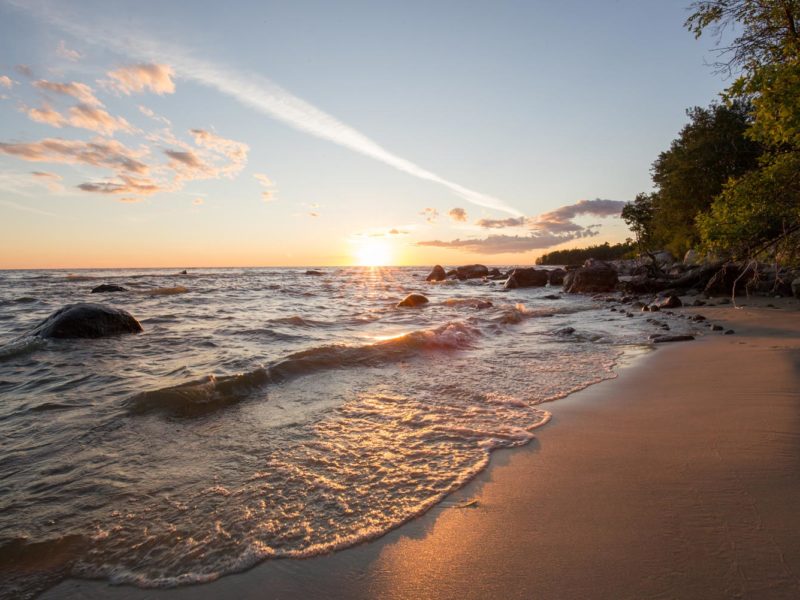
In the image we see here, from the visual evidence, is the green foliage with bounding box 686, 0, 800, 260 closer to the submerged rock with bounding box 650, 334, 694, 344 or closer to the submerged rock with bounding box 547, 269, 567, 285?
the submerged rock with bounding box 650, 334, 694, 344

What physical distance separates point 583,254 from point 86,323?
95.2 m

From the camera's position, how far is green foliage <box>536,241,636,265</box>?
8066cm

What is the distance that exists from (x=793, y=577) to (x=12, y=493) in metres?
4.90

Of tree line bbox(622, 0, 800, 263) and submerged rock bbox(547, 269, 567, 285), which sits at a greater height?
tree line bbox(622, 0, 800, 263)

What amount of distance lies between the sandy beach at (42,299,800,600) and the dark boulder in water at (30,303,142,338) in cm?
927

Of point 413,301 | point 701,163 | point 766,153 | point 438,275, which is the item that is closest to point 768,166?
point 766,153

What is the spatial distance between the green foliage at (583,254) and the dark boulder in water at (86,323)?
76.0 m

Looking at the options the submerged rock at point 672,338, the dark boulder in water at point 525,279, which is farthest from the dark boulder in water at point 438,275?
the submerged rock at point 672,338

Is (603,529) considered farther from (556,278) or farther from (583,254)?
(583,254)

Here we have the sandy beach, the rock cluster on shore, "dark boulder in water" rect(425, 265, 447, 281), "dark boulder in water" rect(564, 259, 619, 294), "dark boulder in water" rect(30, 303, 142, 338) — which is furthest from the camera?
"dark boulder in water" rect(425, 265, 447, 281)

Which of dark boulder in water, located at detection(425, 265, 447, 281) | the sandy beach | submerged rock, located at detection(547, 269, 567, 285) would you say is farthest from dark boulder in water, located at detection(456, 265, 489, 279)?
the sandy beach

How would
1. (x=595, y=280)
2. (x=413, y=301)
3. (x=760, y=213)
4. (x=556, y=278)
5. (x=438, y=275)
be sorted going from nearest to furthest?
(x=760, y=213), (x=413, y=301), (x=595, y=280), (x=556, y=278), (x=438, y=275)

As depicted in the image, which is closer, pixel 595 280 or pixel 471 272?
pixel 595 280

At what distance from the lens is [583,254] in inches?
3556
